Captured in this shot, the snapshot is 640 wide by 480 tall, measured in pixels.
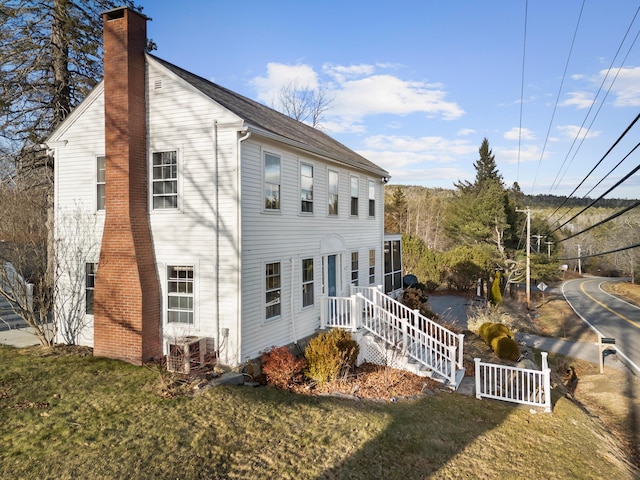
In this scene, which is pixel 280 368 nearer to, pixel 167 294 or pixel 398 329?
pixel 167 294

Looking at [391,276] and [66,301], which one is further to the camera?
[391,276]

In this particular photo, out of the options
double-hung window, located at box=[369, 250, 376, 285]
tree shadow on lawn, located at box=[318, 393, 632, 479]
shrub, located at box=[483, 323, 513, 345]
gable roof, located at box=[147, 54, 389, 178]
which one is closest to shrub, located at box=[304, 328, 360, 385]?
tree shadow on lawn, located at box=[318, 393, 632, 479]

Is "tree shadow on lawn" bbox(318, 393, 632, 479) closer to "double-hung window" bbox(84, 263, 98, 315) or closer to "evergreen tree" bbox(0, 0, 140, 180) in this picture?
"double-hung window" bbox(84, 263, 98, 315)

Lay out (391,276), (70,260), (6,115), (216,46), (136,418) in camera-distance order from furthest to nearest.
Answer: (391,276), (216,46), (6,115), (70,260), (136,418)

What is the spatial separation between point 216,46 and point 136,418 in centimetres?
1544

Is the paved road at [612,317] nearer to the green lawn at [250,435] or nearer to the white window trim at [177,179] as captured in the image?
the green lawn at [250,435]

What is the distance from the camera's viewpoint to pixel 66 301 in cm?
1118

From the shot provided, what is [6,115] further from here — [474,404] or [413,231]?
[413,231]

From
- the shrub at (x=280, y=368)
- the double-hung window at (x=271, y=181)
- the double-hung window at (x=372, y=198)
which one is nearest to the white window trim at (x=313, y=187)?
the double-hung window at (x=271, y=181)

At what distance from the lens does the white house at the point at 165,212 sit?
31.8 ft

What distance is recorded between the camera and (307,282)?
1254 centimetres

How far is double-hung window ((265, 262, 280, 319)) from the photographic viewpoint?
35.3 ft

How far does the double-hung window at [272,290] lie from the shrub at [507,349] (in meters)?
8.88

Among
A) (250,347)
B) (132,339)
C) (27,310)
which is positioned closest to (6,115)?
(27,310)
